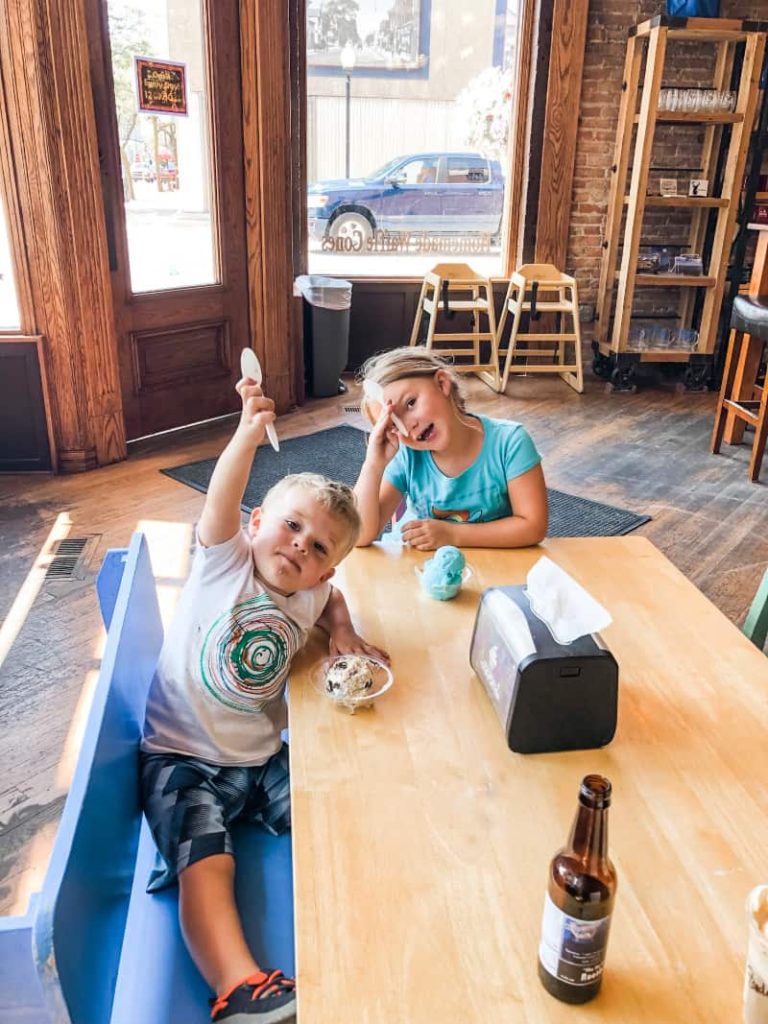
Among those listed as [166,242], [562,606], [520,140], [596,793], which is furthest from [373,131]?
[596,793]

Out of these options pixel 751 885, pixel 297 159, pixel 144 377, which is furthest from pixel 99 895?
pixel 297 159

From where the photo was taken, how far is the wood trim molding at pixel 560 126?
5336mm

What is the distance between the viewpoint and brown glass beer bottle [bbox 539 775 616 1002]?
2.24 feet

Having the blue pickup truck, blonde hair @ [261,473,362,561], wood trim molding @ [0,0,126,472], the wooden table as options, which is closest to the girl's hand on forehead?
blonde hair @ [261,473,362,561]

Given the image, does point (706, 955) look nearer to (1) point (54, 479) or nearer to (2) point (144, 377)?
(1) point (54, 479)

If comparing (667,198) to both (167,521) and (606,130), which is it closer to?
(606,130)

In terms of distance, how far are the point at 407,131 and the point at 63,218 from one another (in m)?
2.80

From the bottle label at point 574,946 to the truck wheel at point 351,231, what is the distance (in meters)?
5.37

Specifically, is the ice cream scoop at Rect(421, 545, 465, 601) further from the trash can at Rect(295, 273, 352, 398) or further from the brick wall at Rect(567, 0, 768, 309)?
the brick wall at Rect(567, 0, 768, 309)

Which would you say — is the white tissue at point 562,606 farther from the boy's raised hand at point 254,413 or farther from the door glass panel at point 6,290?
the door glass panel at point 6,290

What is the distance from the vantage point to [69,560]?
304cm

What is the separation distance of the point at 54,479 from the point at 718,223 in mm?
4373

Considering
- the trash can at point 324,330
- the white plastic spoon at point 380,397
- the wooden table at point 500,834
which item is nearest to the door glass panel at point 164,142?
the trash can at point 324,330

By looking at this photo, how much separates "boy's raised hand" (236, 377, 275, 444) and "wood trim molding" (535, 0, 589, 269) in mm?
4944
